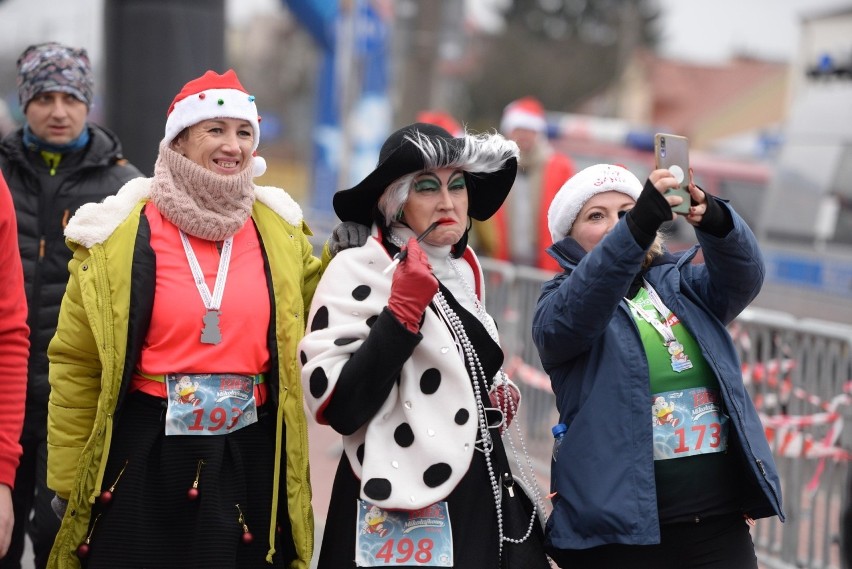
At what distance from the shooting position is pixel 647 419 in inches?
119

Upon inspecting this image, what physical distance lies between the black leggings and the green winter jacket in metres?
0.82

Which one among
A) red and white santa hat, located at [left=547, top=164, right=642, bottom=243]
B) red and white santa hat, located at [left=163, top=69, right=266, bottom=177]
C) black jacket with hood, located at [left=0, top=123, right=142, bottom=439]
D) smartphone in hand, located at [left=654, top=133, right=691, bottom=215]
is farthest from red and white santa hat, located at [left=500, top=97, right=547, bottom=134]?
smartphone in hand, located at [left=654, top=133, right=691, bottom=215]

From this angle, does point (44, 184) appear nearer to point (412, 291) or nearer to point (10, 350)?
point (10, 350)

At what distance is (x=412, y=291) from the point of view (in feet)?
9.24

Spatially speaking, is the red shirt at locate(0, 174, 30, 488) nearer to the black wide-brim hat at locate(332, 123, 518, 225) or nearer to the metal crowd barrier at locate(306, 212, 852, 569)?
the black wide-brim hat at locate(332, 123, 518, 225)

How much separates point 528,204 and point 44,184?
13.6ft

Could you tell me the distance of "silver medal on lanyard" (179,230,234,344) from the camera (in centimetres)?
312

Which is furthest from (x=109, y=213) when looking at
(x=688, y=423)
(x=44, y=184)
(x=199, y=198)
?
(x=688, y=423)

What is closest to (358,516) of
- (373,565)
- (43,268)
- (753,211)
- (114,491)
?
(373,565)

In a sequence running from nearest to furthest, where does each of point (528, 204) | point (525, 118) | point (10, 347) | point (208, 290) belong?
point (10, 347) < point (208, 290) < point (528, 204) < point (525, 118)

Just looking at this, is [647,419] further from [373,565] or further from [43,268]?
[43,268]

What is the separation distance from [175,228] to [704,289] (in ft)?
5.06

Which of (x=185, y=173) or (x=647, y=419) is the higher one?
(x=185, y=173)

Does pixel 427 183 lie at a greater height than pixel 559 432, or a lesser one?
greater
